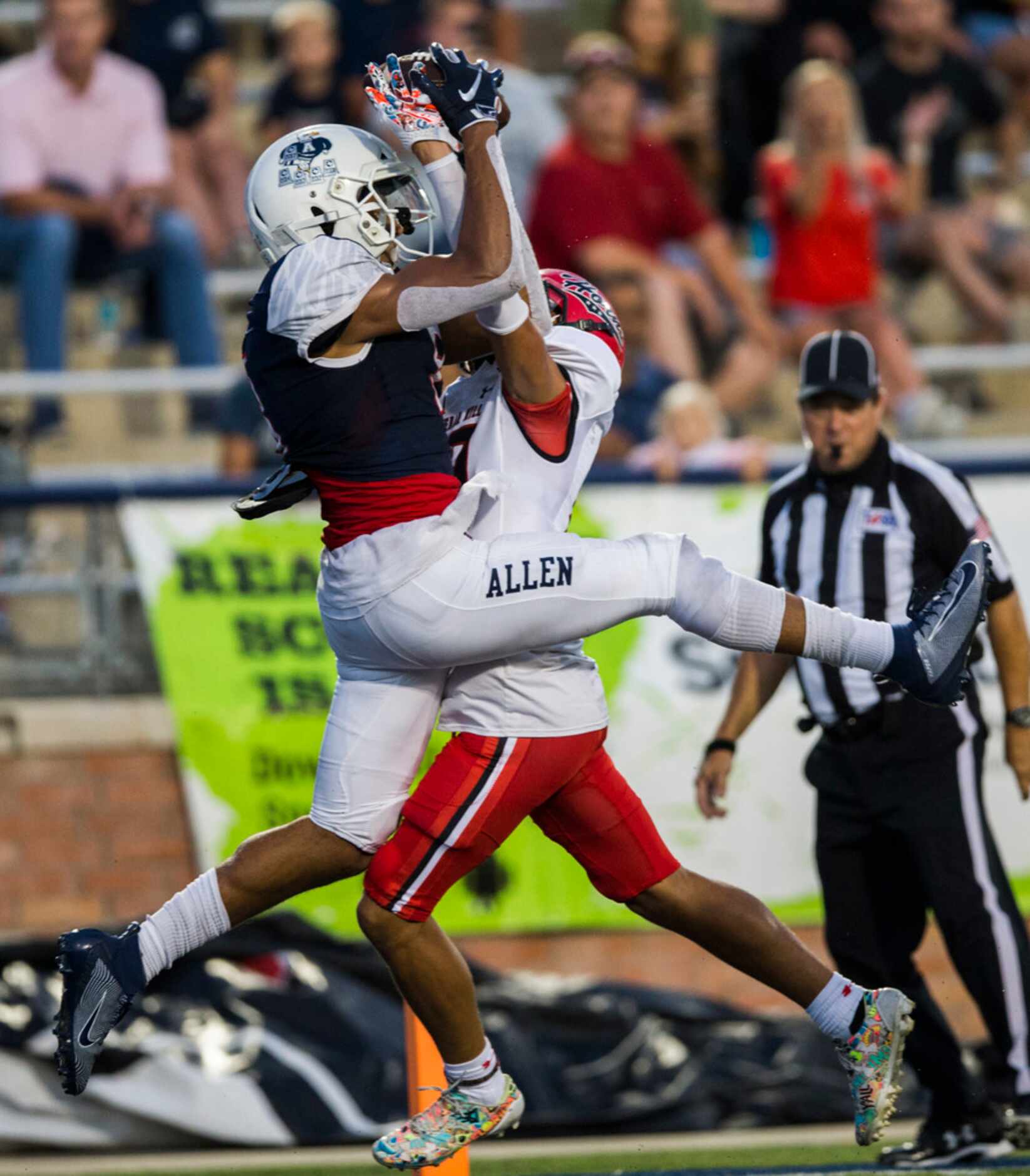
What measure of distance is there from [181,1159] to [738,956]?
7.91ft

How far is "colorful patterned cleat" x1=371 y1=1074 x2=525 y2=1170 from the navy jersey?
1321mm

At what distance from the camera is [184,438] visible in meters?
8.27

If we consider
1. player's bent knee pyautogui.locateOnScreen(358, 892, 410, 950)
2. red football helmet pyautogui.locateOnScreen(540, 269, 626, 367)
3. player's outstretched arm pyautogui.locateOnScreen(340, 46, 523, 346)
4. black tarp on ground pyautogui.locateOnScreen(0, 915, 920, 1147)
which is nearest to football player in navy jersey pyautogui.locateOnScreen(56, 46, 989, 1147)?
player's outstretched arm pyautogui.locateOnScreen(340, 46, 523, 346)

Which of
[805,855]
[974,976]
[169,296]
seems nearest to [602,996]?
[805,855]

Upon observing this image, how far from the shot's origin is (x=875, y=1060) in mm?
4234

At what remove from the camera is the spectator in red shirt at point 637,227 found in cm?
818

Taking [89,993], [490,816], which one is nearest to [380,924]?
[490,816]

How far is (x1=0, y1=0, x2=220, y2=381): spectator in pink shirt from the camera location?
26.6ft

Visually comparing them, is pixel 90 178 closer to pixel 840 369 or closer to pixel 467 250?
pixel 840 369

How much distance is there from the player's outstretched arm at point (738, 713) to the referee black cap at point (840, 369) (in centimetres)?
67

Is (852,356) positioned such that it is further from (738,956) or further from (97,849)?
(97,849)

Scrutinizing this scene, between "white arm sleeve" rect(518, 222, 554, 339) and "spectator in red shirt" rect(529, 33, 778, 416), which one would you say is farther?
"spectator in red shirt" rect(529, 33, 778, 416)

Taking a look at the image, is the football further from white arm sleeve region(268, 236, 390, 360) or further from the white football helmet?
white arm sleeve region(268, 236, 390, 360)

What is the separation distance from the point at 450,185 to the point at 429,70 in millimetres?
222
